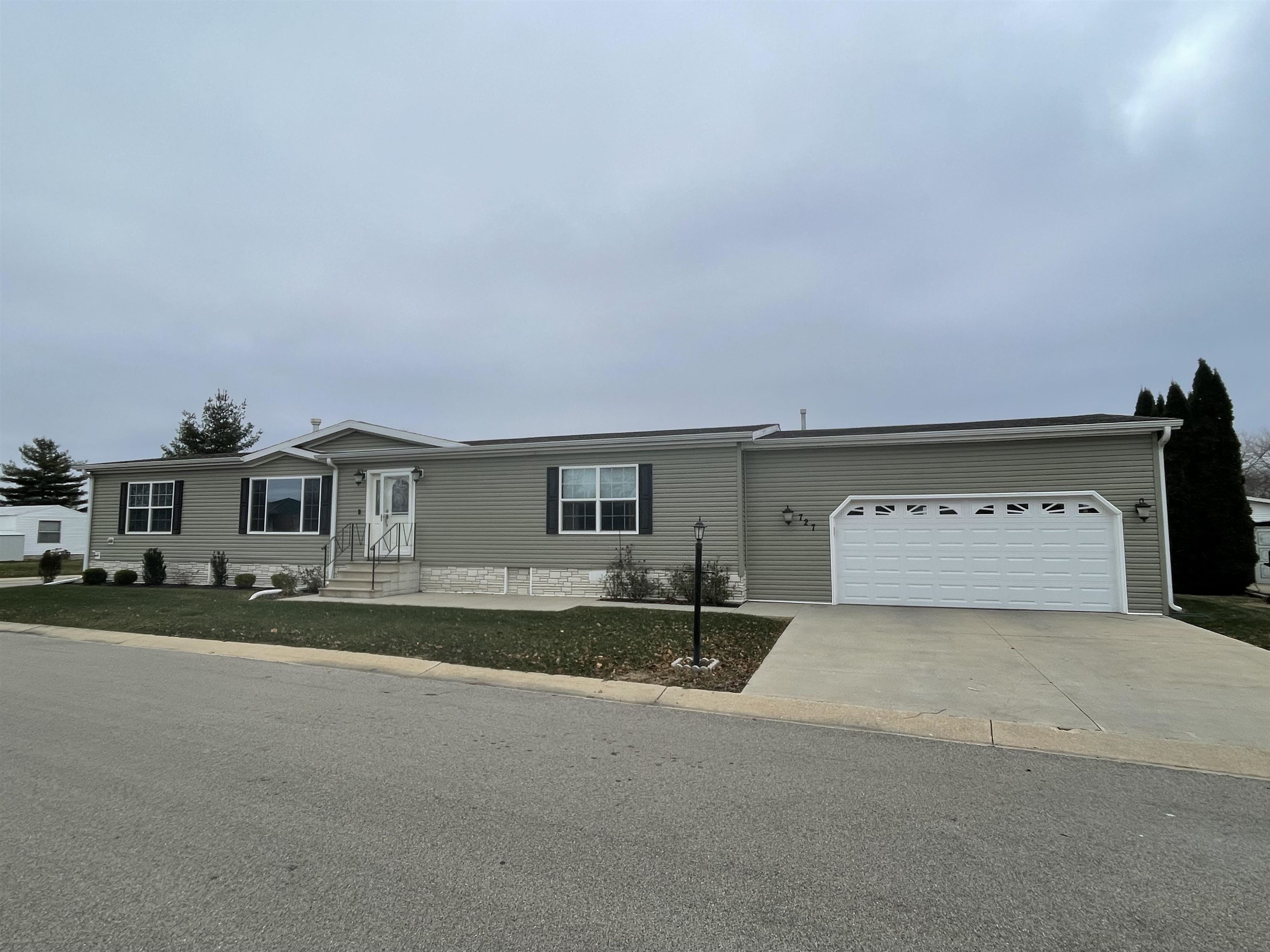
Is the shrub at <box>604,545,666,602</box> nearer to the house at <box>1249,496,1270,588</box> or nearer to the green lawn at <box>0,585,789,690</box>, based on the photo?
the green lawn at <box>0,585,789,690</box>

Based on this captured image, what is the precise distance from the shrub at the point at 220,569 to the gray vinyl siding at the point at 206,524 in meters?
0.14

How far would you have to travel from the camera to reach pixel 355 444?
1670 cm

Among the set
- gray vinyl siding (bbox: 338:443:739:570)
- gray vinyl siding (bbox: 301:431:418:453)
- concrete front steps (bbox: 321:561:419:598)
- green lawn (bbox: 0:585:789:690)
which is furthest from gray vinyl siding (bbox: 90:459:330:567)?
green lawn (bbox: 0:585:789:690)

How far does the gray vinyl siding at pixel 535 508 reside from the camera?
13.5 m

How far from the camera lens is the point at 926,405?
25422 mm

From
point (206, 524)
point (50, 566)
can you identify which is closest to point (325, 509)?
point (206, 524)

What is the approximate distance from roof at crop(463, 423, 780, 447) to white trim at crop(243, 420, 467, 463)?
0.84 metres

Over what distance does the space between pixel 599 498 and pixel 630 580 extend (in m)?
1.94

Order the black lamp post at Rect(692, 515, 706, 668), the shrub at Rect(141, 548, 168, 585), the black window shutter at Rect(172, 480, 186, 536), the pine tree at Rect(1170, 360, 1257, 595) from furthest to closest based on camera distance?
the black window shutter at Rect(172, 480, 186, 536)
the shrub at Rect(141, 548, 168, 585)
the pine tree at Rect(1170, 360, 1257, 595)
the black lamp post at Rect(692, 515, 706, 668)

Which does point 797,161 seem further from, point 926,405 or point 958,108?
point 926,405

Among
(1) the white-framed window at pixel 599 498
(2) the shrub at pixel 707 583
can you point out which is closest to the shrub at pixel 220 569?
(1) the white-framed window at pixel 599 498

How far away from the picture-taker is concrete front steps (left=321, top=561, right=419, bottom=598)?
14.3 metres

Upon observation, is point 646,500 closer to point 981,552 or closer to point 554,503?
point 554,503

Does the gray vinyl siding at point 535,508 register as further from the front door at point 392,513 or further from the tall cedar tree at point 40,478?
the tall cedar tree at point 40,478
